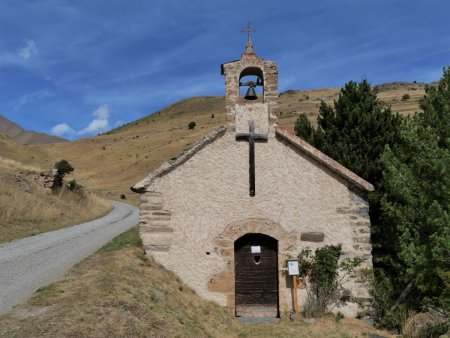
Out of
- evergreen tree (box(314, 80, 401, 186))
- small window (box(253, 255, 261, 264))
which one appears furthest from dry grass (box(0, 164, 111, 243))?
evergreen tree (box(314, 80, 401, 186))

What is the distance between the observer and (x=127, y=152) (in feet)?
247

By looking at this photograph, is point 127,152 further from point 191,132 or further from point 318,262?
point 318,262

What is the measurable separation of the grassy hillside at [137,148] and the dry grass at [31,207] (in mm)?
21986

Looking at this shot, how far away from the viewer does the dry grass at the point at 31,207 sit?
1769cm

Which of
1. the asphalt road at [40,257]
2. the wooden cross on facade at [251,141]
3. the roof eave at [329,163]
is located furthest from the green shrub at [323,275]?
the asphalt road at [40,257]

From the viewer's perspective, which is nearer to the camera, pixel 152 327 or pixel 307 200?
pixel 152 327

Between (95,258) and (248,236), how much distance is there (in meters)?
4.20

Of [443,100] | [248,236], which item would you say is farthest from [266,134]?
[443,100]

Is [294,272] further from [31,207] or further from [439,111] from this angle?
[31,207]

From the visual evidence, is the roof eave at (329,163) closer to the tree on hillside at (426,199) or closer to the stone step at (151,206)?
the tree on hillside at (426,199)

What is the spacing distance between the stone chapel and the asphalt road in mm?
2651

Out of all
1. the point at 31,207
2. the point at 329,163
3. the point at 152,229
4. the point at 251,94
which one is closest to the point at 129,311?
the point at 152,229

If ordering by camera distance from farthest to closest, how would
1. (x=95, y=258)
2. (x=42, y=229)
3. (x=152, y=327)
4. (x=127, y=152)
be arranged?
1. (x=127, y=152)
2. (x=42, y=229)
3. (x=95, y=258)
4. (x=152, y=327)

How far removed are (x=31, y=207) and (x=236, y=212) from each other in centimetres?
1359
